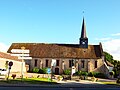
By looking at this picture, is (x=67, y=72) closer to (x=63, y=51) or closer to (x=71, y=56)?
(x=71, y=56)

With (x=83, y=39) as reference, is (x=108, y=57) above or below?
below

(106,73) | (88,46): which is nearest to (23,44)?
(88,46)

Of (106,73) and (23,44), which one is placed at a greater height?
(23,44)

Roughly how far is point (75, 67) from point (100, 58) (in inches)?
265

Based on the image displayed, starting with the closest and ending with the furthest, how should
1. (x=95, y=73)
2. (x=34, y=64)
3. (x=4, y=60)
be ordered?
1. (x=4, y=60)
2. (x=95, y=73)
3. (x=34, y=64)

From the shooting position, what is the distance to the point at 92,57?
69625mm

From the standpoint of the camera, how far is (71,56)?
2756 inches

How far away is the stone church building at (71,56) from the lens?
69562 mm

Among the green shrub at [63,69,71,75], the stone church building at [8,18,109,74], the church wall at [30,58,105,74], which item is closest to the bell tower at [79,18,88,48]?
the stone church building at [8,18,109,74]

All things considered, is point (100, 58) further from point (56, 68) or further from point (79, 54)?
point (56, 68)

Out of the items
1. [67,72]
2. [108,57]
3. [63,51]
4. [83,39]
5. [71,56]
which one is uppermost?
[83,39]

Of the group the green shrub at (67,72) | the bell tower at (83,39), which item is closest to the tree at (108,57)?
the bell tower at (83,39)

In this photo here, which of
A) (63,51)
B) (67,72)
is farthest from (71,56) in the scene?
(67,72)

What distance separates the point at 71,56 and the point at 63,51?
281cm
